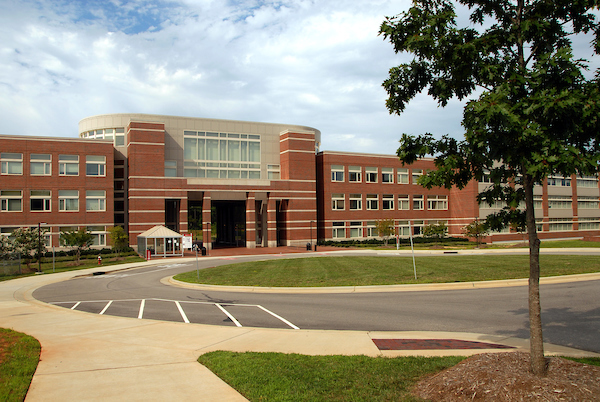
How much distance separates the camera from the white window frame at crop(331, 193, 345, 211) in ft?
209

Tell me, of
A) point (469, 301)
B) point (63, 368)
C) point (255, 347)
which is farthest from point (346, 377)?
point (469, 301)

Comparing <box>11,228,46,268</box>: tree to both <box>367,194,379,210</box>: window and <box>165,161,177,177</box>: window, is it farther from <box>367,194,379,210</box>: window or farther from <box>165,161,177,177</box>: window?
<box>367,194,379,210</box>: window

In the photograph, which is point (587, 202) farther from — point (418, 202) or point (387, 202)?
point (387, 202)

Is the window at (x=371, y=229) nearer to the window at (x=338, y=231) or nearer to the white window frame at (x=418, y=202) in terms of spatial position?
the window at (x=338, y=231)

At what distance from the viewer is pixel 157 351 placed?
30.6ft

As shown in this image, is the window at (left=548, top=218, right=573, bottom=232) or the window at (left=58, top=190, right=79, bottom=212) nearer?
the window at (left=58, top=190, right=79, bottom=212)

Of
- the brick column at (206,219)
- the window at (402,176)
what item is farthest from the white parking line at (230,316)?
the window at (402,176)

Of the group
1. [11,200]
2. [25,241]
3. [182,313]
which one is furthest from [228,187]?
[182,313]

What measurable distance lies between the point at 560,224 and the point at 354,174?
125 feet

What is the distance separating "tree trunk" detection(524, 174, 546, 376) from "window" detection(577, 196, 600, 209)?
8254cm

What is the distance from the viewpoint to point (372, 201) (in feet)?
219

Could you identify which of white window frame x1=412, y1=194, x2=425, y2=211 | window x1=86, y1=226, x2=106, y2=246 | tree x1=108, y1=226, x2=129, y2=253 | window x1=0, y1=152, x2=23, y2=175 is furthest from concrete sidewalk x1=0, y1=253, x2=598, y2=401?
white window frame x1=412, y1=194, x2=425, y2=211

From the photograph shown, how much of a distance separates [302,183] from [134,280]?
35.5m

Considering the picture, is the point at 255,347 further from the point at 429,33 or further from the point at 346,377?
the point at 429,33
